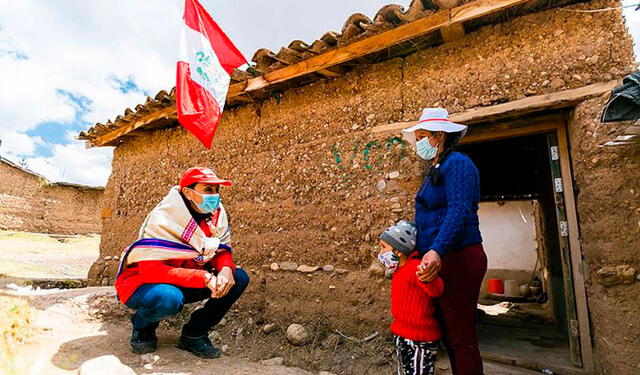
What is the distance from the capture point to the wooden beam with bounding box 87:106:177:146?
15.2ft

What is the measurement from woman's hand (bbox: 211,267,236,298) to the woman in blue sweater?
1.32m

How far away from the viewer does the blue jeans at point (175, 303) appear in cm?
234

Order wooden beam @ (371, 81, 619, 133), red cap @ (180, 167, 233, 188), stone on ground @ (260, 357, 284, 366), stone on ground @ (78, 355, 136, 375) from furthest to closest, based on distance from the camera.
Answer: stone on ground @ (260, 357, 284, 366) < red cap @ (180, 167, 233, 188) < wooden beam @ (371, 81, 619, 133) < stone on ground @ (78, 355, 136, 375)

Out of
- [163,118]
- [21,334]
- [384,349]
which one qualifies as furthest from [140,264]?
[163,118]

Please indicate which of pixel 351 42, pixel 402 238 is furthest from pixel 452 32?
pixel 402 238

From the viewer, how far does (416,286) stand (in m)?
1.90

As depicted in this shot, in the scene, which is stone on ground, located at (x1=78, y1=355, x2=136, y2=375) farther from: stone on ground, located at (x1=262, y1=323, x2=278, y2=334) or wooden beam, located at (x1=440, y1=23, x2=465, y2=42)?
wooden beam, located at (x1=440, y1=23, x2=465, y2=42)

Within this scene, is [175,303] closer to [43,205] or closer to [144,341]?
[144,341]

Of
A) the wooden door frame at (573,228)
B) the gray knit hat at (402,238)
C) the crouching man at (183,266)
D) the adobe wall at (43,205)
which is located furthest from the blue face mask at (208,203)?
the adobe wall at (43,205)

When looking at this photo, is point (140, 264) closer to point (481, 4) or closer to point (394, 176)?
point (394, 176)

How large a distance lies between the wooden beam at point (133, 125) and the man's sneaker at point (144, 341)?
2810mm

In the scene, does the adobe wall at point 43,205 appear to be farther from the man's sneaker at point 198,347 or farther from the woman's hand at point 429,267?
the woman's hand at point 429,267

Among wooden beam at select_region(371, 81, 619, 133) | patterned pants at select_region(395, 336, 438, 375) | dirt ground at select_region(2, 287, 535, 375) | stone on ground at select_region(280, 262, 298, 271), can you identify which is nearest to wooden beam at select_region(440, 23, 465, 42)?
wooden beam at select_region(371, 81, 619, 133)

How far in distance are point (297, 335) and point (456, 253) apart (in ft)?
5.86
